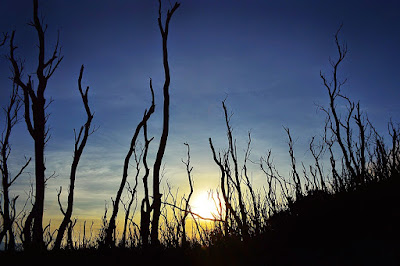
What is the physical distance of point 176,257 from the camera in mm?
3924

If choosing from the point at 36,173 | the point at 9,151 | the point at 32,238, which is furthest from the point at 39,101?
the point at 9,151

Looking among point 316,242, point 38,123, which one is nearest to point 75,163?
point 38,123

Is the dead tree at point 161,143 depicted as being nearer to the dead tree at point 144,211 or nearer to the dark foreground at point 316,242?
the dead tree at point 144,211

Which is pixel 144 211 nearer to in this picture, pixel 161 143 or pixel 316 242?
pixel 161 143

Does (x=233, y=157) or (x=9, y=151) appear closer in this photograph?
(x=233, y=157)

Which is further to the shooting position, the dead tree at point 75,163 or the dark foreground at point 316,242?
the dead tree at point 75,163

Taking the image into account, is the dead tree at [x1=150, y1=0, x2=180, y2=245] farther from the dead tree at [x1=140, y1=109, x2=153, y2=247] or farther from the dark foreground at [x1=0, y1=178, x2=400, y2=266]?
the dark foreground at [x1=0, y1=178, x2=400, y2=266]

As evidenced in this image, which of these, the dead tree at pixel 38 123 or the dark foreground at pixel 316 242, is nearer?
the dark foreground at pixel 316 242

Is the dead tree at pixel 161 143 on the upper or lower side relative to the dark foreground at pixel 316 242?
upper

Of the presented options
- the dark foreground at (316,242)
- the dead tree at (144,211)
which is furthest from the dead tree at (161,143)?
the dark foreground at (316,242)

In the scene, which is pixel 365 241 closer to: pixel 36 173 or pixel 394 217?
pixel 394 217

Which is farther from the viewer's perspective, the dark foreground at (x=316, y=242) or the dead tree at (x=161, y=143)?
the dead tree at (x=161, y=143)

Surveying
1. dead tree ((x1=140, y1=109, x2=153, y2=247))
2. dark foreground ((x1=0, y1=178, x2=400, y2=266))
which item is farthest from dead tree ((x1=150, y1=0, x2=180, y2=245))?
dark foreground ((x1=0, y1=178, x2=400, y2=266))

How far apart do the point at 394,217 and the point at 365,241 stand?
49cm
